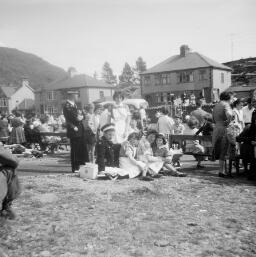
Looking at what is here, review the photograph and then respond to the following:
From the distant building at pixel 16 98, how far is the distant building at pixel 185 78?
34113mm

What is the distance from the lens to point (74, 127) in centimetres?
875

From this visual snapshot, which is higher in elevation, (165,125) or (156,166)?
(165,125)

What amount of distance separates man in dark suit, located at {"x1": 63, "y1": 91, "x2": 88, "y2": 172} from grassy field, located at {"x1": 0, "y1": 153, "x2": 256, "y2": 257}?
1427 mm

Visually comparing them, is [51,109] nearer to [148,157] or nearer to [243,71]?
[243,71]

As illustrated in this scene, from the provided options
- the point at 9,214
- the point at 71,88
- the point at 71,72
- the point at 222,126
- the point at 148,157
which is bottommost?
the point at 9,214

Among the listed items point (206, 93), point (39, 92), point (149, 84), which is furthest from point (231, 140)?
point (39, 92)

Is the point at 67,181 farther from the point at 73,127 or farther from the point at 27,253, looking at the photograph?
the point at 27,253

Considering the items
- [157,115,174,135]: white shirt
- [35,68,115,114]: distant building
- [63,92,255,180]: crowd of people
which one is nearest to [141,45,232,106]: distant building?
[35,68,115,114]: distant building

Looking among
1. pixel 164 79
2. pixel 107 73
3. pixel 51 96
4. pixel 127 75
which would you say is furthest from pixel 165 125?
pixel 107 73

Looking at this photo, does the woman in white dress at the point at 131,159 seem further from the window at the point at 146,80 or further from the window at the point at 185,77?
the window at the point at 146,80

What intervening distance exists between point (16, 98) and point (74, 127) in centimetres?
7562

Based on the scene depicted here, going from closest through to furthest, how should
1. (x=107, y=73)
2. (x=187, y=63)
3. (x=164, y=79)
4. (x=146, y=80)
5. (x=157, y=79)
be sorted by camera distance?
(x=187, y=63)
(x=164, y=79)
(x=157, y=79)
(x=146, y=80)
(x=107, y=73)

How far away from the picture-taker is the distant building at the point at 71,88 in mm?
66481

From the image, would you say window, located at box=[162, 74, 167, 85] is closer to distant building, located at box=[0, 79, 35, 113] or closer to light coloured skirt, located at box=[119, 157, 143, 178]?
distant building, located at box=[0, 79, 35, 113]
